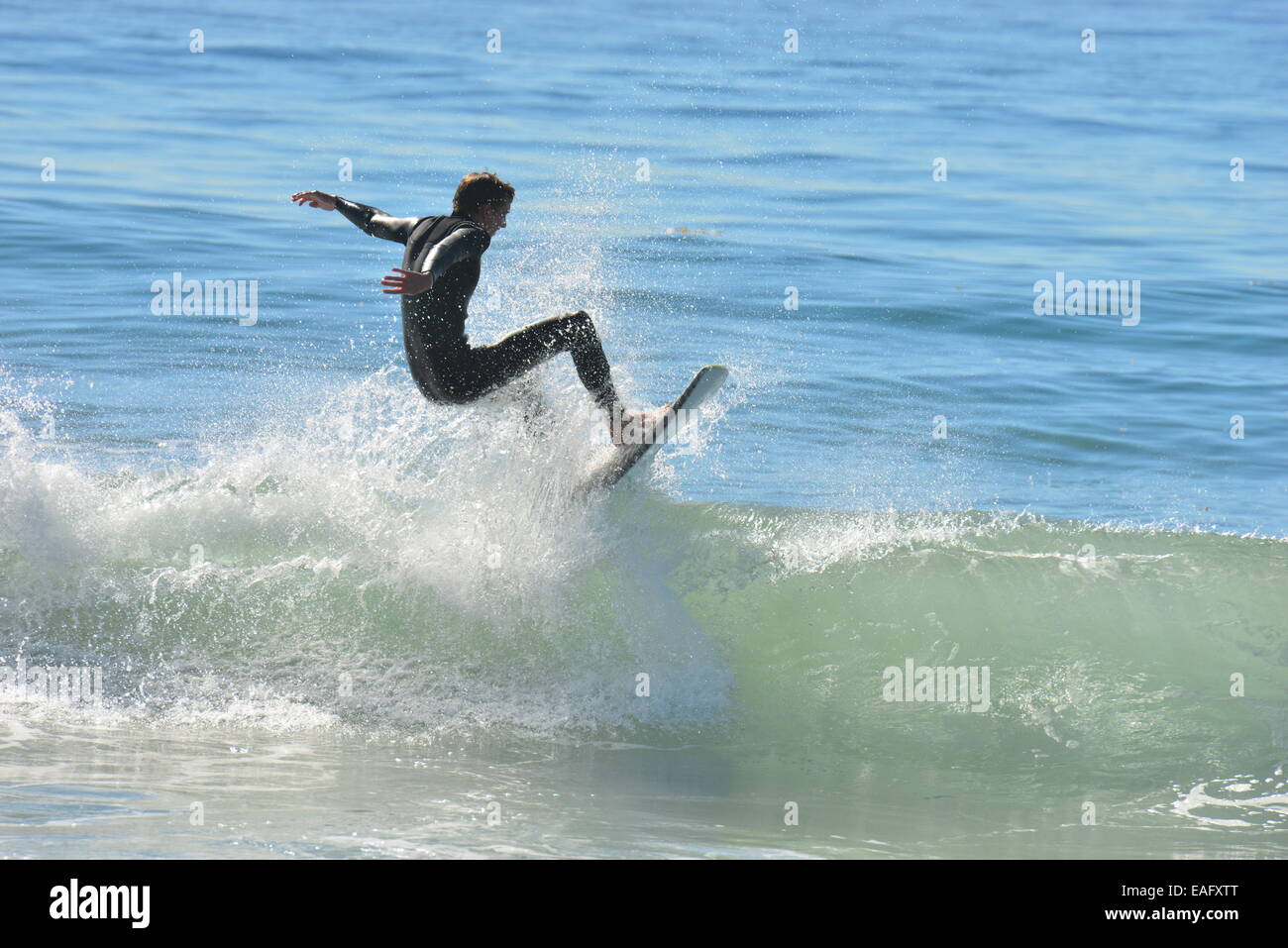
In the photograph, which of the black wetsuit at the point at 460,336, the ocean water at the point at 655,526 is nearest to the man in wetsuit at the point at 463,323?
the black wetsuit at the point at 460,336

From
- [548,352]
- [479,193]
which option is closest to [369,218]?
[479,193]

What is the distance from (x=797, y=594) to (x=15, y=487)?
14.6ft

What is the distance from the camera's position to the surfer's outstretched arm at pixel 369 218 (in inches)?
301

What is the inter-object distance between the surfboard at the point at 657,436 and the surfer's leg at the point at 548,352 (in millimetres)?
363

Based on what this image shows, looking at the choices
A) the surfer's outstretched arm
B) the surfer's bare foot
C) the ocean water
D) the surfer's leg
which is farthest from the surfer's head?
the surfer's bare foot

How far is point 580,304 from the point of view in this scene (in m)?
9.09

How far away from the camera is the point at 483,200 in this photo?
7.36 meters

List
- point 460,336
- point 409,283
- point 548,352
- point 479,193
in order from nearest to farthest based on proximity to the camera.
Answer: point 409,283, point 479,193, point 460,336, point 548,352

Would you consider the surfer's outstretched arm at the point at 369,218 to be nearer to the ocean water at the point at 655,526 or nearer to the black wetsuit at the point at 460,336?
the black wetsuit at the point at 460,336

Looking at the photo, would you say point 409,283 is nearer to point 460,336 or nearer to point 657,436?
point 460,336

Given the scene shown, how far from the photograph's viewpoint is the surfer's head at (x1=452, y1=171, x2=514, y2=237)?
7.36 meters

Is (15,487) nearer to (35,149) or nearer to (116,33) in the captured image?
(35,149)

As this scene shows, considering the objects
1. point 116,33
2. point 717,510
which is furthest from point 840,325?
point 116,33

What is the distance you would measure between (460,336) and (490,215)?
60cm
